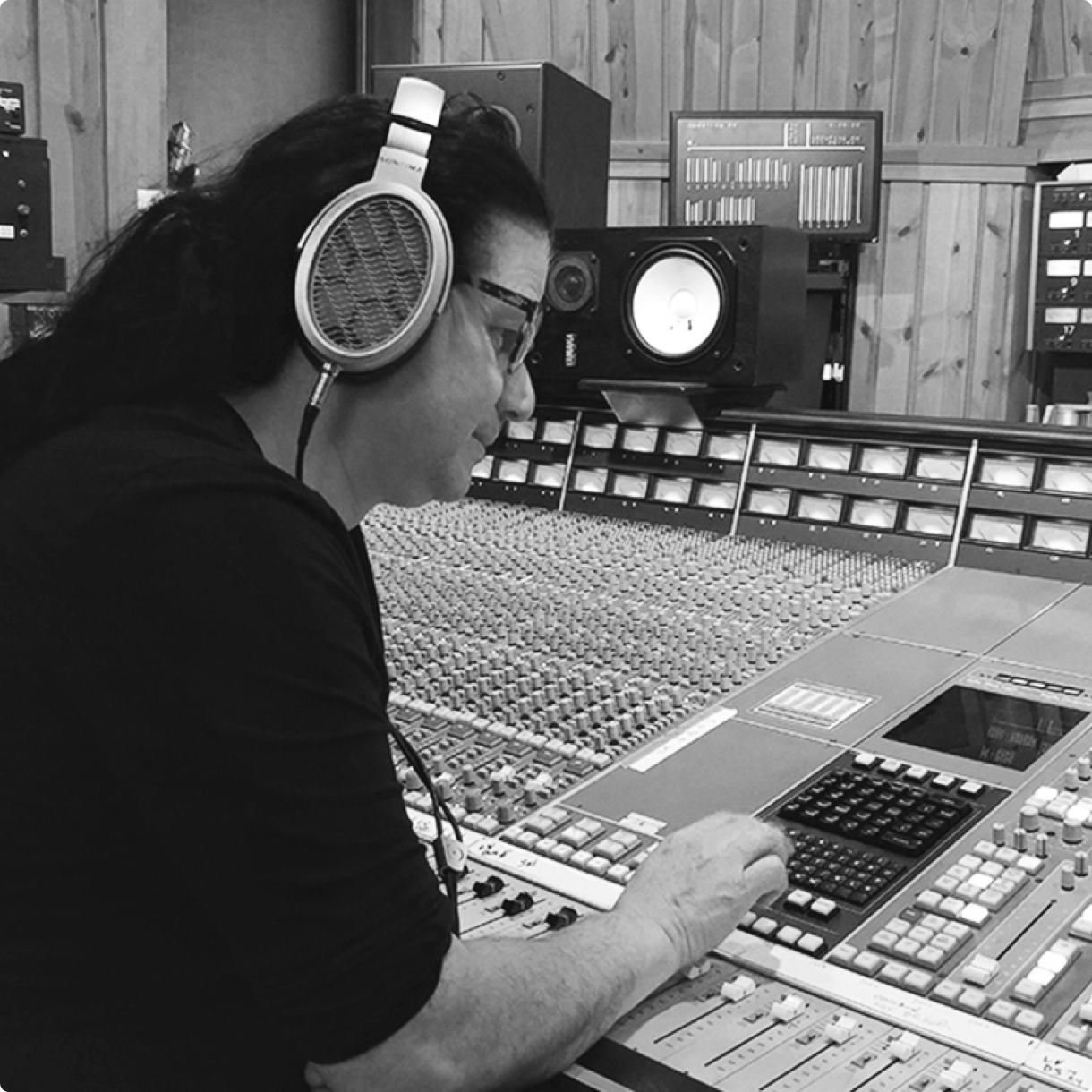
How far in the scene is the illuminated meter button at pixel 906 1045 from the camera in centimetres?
81

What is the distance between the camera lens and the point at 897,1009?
2.82 ft

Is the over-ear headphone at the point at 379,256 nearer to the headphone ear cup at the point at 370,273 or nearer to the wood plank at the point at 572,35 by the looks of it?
the headphone ear cup at the point at 370,273

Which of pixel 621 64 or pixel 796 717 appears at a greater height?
pixel 621 64

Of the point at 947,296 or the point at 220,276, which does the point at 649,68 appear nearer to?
the point at 947,296

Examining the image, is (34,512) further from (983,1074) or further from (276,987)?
(983,1074)

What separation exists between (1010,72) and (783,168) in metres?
0.85

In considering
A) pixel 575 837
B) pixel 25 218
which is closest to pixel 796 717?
pixel 575 837

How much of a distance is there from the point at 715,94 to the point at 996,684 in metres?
3.77

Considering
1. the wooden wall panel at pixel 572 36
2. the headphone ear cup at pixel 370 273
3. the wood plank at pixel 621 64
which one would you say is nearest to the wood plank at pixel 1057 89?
the wood plank at pixel 621 64

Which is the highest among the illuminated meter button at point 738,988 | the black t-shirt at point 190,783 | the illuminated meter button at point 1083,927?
the black t-shirt at point 190,783

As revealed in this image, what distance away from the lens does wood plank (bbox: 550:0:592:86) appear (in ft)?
15.5

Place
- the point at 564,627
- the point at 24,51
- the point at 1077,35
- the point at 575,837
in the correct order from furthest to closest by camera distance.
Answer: the point at 1077,35
the point at 24,51
the point at 564,627
the point at 575,837

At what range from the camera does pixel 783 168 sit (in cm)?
436

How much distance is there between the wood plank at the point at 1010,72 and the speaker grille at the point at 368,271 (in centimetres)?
412
